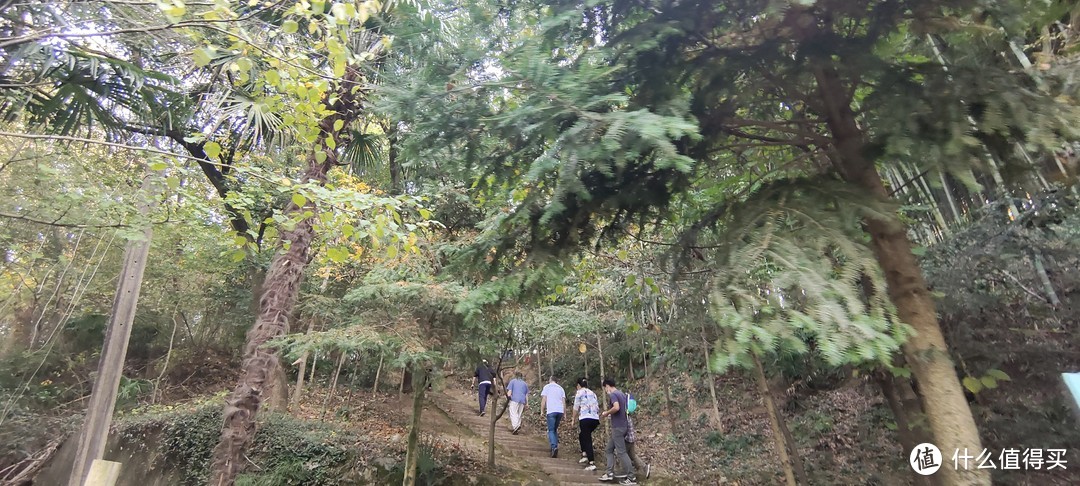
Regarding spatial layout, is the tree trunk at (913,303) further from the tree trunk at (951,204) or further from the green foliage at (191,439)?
the green foliage at (191,439)

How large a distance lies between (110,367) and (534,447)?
638 centimetres

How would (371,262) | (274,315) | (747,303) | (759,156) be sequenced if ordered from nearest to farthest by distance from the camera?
(747,303) → (759,156) → (274,315) → (371,262)

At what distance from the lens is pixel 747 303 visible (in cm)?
212

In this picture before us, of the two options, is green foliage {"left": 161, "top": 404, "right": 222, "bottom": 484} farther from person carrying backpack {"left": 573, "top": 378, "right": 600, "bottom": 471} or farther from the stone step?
person carrying backpack {"left": 573, "top": 378, "right": 600, "bottom": 471}

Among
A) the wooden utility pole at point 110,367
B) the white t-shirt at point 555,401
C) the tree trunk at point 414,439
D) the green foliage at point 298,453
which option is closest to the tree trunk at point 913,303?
the tree trunk at point 414,439

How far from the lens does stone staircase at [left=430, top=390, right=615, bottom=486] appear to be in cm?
716

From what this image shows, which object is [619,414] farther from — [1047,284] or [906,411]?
[1047,284]

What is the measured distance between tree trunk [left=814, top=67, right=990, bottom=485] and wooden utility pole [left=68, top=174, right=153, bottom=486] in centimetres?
579

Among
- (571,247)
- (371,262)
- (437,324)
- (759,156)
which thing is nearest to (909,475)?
(759,156)

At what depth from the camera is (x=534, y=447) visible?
889cm

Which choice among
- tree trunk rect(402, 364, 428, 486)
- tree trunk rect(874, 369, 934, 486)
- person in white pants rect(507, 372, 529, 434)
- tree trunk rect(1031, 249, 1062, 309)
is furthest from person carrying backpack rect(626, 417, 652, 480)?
tree trunk rect(1031, 249, 1062, 309)

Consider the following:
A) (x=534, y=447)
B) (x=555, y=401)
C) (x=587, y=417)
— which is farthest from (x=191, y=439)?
(x=587, y=417)

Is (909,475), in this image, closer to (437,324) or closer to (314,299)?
(437,324)

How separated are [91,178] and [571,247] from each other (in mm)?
5631
